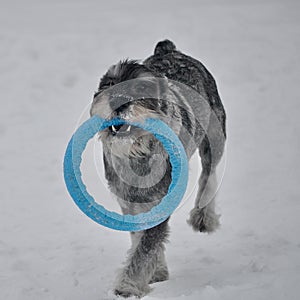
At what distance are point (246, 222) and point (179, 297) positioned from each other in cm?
192

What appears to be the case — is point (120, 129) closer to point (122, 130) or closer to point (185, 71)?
point (122, 130)

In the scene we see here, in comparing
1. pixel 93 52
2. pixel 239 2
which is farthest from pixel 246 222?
pixel 239 2

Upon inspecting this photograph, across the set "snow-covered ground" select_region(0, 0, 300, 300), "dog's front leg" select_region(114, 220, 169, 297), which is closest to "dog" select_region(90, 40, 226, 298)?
"dog's front leg" select_region(114, 220, 169, 297)

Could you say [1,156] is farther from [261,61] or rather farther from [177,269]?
[261,61]

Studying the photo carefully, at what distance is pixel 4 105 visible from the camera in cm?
830

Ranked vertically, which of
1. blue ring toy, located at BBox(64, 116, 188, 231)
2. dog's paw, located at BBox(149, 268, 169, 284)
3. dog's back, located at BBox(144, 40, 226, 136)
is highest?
dog's back, located at BBox(144, 40, 226, 136)

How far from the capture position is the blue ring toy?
3684 mm

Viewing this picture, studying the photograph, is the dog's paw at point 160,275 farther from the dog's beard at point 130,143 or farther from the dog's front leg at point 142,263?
the dog's beard at point 130,143

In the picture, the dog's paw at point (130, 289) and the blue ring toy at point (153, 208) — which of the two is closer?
the blue ring toy at point (153, 208)

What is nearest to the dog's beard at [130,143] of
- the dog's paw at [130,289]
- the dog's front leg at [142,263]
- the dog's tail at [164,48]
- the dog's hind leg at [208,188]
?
the dog's front leg at [142,263]

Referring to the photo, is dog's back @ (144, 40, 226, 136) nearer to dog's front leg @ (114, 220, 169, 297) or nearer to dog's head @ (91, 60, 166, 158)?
dog's head @ (91, 60, 166, 158)

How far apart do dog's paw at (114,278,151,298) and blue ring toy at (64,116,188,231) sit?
488mm

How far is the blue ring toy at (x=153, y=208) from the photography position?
368cm

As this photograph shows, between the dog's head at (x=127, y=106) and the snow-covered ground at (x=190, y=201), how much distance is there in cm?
103
